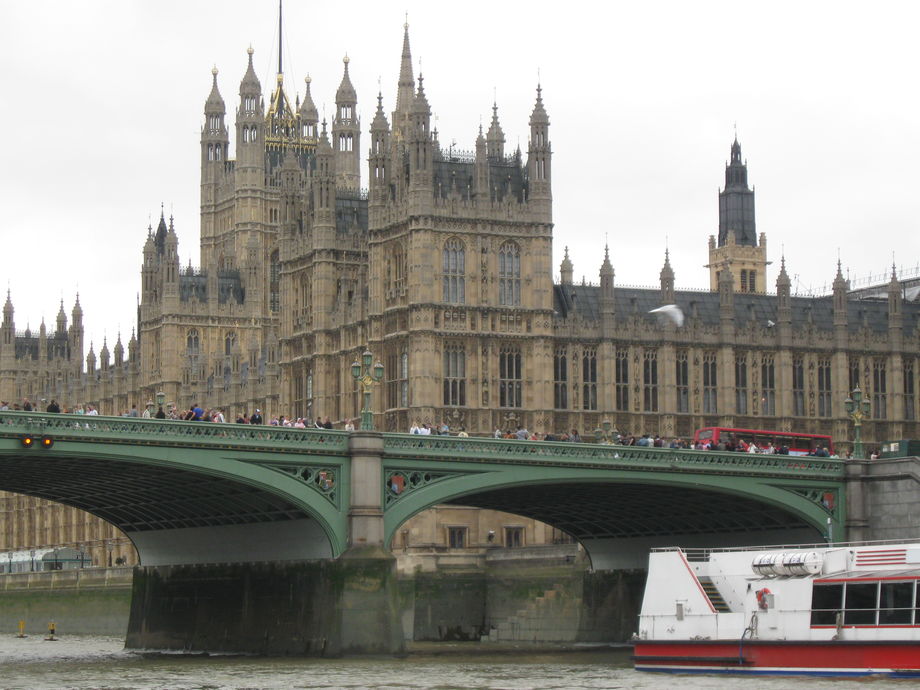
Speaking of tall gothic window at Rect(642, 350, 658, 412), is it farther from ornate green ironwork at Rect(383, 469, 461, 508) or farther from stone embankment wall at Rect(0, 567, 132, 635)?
ornate green ironwork at Rect(383, 469, 461, 508)

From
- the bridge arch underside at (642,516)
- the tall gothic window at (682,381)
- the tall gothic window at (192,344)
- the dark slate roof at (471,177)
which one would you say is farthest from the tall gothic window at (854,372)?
the tall gothic window at (192,344)

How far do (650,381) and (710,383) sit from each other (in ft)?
12.0

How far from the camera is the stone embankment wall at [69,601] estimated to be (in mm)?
117938

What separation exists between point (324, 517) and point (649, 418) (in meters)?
41.8

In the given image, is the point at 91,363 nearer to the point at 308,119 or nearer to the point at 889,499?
the point at 308,119

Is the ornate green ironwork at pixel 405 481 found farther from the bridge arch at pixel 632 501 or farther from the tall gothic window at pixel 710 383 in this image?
the tall gothic window at pixel 710 383

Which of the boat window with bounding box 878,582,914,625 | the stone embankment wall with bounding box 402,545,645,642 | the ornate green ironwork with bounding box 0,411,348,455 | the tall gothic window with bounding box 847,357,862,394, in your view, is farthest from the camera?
the tall gothic window with bounding box 847,357,862,394

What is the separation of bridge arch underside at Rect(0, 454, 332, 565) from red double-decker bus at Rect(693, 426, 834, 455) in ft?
66.0

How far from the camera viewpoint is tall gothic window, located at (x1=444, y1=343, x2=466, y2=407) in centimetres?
10112

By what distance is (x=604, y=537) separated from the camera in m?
88.1

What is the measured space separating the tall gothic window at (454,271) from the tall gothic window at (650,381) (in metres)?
11.2

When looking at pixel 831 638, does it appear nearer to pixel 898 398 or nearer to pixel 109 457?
pixel 109 457

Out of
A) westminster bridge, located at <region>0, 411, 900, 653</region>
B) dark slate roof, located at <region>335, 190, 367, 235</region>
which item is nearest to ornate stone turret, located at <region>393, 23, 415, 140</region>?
dark slate roof, located at <region>335, 190, 367, 235</region>

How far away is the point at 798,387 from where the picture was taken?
4326 inches
